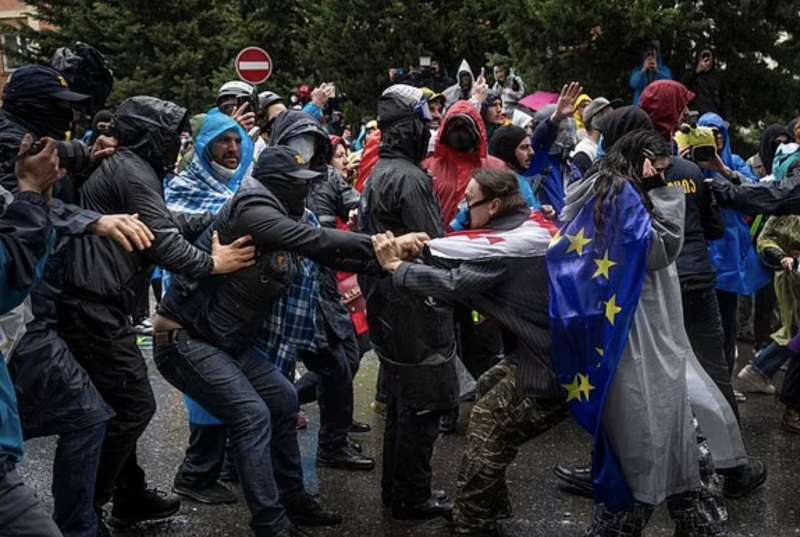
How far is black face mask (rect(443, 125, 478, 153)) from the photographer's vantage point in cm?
603

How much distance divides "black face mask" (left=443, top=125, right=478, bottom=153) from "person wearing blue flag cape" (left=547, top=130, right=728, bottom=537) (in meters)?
1.60

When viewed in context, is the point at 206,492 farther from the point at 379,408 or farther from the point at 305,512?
the point at 379,408

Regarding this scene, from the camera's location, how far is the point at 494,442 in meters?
4.83

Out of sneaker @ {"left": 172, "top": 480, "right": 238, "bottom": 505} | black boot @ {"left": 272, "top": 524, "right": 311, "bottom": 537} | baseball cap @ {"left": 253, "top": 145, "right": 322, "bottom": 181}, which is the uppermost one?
baseball cap @ {"left": 253, "top": 145, "right": 322, "bottom": 181}

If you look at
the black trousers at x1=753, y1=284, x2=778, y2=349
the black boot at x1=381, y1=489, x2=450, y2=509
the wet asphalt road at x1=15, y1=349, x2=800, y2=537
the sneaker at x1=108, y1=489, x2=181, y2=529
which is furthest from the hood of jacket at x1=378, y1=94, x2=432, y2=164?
the black trousers at x1=753, y1=284, x2=778, y2=349

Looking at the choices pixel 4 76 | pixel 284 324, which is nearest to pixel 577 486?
pixel 284 324

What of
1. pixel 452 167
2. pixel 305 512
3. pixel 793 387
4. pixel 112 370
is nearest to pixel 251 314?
pixel 112 370

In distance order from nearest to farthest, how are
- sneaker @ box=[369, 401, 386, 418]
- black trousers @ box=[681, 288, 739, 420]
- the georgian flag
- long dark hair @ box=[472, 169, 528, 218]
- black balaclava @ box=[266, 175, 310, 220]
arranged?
the georgian flag < long dark hair @ box=[472, 169, 528, 218] < black balaclava @ box=[266, 175, 310, 220] < black trousers @ box=[681, 288, 739, 420] < sneaker @ box=[369, 401, 386, 418]

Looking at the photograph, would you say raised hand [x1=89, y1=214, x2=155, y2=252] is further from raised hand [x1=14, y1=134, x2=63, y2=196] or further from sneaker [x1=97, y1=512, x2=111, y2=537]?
sneaker [x1=97, y1=512, x2=111, y2=537]

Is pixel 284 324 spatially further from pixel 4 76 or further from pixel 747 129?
pixel 4 76

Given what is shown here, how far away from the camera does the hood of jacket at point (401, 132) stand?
5465mm

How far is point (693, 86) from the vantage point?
11.4m

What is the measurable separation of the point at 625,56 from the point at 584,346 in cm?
778

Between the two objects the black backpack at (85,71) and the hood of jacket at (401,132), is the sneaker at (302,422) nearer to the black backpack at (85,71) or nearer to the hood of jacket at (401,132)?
the hood of jacket at (401,132)
